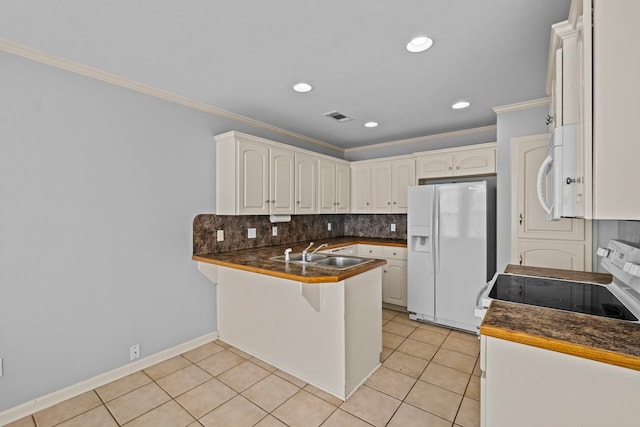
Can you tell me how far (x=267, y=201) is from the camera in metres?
3.20

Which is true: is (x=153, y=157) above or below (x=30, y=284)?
above

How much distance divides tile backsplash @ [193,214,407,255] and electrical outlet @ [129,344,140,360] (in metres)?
0.91

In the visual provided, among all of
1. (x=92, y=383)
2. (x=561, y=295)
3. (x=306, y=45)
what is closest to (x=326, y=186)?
(x=306, y=45)

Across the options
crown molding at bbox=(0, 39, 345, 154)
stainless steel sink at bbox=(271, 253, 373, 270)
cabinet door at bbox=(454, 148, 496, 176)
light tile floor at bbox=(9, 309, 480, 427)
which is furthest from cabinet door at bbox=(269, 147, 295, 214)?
cabinet door at bbox=(454, 148, 496, 176)

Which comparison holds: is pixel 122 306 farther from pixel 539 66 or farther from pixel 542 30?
pixel 539 66

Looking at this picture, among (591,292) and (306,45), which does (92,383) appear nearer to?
(306,45)

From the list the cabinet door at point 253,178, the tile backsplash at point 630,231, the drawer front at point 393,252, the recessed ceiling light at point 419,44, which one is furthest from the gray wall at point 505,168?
the cabinet door at point 253,178

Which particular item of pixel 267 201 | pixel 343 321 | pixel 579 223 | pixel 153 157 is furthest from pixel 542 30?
pixel 153 157

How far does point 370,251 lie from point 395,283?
1.80 feet

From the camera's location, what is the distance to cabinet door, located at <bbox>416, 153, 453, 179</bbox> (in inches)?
144

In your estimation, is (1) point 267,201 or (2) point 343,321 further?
(1) point 267,201

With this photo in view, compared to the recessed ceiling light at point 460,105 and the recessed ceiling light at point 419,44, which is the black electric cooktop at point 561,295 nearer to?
the recessed ceiling light at point 419,44

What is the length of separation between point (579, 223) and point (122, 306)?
394 centimetres

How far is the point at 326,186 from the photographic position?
13.3 feet
